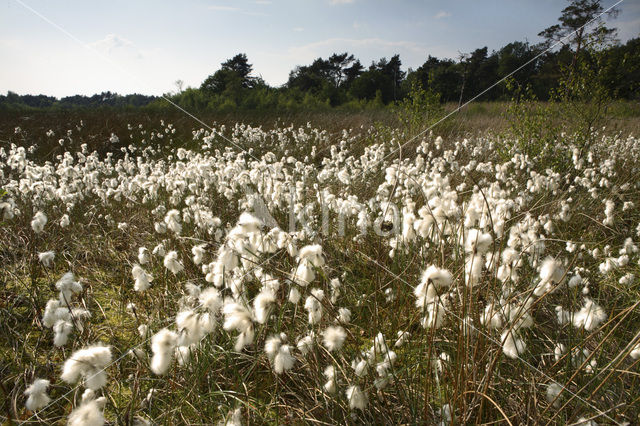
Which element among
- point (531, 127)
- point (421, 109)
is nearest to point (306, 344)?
point (531, 127)

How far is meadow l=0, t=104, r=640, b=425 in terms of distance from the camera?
1503 millimetres

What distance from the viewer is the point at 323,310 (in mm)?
2094

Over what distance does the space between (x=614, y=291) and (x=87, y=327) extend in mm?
4346

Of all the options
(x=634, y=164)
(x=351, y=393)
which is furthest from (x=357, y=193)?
(x=634, y=164)

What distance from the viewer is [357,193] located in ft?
18.4

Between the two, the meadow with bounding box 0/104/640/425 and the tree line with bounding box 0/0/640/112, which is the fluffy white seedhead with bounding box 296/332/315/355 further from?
the tree line with bounding box 0/0/640/112

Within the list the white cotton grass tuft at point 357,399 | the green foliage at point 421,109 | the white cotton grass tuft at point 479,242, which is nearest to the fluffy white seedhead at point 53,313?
the white cotton grass tuft at point 357,399

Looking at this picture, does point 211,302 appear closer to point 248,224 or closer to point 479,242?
point 248,224

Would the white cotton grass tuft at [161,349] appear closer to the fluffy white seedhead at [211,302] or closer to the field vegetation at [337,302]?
the field vegetation at [337,302]

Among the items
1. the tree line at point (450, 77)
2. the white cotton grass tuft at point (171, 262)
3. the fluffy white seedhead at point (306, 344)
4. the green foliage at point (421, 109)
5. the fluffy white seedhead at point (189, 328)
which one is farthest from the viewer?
the green foliage at point (421, 109)

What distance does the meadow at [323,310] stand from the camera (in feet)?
4.93

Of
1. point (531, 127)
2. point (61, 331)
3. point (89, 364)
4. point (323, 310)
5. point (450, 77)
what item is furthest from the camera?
point (450, 77)

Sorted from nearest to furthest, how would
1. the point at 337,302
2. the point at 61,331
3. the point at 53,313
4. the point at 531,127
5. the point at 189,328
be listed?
the point at 189,328, the point at 61,331, the point at 53,313, the point at 337,302, the point at 531,127

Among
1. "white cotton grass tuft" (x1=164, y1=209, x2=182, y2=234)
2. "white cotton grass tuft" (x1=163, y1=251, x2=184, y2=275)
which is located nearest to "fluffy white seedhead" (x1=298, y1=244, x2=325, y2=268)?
"white cotton grass tuft" (x1=163, y1=251, x2=184, y2=275)
